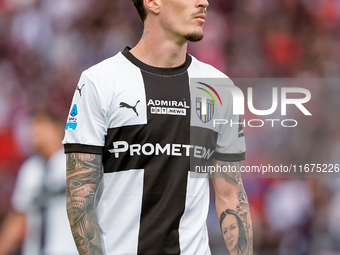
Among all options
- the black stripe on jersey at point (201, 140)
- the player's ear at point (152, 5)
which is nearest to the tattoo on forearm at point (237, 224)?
the black stripe on jersey at point (201, 140)

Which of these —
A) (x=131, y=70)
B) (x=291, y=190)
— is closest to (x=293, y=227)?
(x=291, y=190)

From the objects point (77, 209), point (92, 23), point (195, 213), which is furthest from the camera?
point (92, 23)

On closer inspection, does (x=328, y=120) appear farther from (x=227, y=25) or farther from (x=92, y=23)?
(x=92, y=23)

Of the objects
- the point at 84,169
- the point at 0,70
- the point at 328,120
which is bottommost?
the point at 84,169

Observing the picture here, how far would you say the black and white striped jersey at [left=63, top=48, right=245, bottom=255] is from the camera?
2.31 m

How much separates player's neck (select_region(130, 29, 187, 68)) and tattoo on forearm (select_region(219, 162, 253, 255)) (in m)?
0.65

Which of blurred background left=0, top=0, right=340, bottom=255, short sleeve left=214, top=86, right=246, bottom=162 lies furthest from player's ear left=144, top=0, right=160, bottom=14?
blurred background left=0, top=0, right=340, bottom=255

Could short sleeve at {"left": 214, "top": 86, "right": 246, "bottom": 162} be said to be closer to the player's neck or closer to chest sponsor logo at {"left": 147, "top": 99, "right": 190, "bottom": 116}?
chest sponsor logo at {"left": 147, "top": 99, "right": 190, "bottom": 116}

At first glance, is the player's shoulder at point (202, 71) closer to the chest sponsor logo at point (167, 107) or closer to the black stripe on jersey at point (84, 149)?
the chest sponsor logo at point (167, 107)

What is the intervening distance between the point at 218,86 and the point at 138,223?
918 mm

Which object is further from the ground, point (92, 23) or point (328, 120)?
point (92, 23)

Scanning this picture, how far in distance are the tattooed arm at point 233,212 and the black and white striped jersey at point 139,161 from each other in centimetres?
20

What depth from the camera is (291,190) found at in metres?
5.33

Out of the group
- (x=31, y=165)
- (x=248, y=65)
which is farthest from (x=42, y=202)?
(x=248, y=65)
